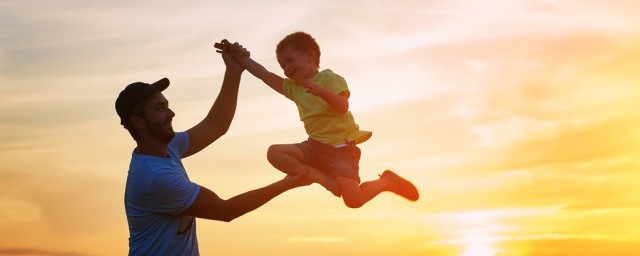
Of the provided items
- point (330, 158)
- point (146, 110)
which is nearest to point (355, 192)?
point (330, 158)

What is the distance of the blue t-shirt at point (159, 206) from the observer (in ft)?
27.1

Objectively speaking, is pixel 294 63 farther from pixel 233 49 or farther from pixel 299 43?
pixel 233 49

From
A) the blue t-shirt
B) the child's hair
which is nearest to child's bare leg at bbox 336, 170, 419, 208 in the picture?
the child's hair

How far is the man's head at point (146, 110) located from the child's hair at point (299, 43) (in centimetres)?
157

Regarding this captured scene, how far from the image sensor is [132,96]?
8125 mm

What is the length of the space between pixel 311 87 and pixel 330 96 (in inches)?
14.7

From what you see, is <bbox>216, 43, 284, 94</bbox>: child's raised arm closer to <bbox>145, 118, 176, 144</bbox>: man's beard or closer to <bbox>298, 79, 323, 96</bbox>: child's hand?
<bbox>298, 79, 323, 96</bbox>: child's hand

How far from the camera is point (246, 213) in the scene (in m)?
8.10

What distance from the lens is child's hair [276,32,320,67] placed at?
9.07 m

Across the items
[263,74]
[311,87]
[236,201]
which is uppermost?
[263,74]

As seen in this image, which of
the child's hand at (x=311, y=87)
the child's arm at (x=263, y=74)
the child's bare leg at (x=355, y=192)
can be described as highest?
the child's arm at (x=263, y=74)

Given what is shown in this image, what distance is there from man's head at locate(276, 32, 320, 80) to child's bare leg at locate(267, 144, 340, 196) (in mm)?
827

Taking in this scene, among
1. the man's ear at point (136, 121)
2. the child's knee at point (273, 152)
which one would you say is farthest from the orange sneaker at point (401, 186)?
the man's ear at point (136, 121)

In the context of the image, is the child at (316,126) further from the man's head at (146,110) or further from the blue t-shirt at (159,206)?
the man's head at (146,110)
